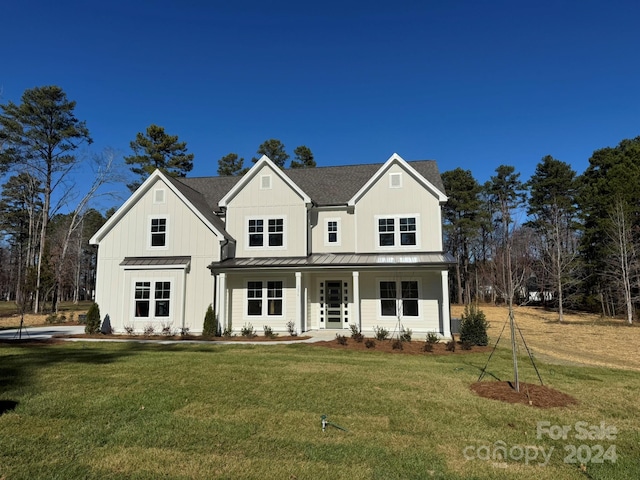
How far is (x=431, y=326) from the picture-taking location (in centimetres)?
1680

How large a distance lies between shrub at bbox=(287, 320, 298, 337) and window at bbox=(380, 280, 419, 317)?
13.4ft

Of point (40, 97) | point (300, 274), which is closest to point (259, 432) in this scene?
point (300, 274)

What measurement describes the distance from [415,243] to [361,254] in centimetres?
258

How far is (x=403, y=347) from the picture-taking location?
13.0 m

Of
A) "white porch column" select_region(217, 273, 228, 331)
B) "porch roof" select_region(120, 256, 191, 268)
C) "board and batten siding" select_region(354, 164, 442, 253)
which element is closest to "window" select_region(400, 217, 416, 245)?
"board and batten siding" select_region(354, 164, 442, 253)

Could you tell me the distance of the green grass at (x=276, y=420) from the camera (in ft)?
13.6

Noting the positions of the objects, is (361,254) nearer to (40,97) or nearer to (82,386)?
(82,386)

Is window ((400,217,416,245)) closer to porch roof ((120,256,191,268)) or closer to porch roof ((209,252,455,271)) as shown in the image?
porch roof ((209,252,455,271))

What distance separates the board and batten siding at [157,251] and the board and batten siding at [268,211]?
1449mm

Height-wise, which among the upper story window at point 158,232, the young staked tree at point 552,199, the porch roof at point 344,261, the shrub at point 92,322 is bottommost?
the shrub at point 92,322

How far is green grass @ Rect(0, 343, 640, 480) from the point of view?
13.6 ft

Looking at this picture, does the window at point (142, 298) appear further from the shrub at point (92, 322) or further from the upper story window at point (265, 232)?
the upper story window at point (265, 232)

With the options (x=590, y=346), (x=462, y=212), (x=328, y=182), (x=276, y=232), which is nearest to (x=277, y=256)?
(x=276, y=232)

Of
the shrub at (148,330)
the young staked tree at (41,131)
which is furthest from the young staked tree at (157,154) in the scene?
the shrub at (148,330)
